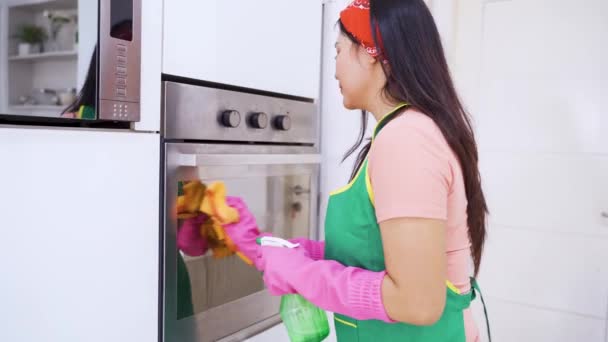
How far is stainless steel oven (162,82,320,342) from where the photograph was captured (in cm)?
102

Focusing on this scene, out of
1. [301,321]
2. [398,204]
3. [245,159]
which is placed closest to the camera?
[398,204]

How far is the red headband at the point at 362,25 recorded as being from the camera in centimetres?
81

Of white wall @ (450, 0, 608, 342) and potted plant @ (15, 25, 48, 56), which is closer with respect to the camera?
potted plant @ (15, 25, 48, 56)

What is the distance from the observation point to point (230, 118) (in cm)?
111

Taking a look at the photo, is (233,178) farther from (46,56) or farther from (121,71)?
(46,56)

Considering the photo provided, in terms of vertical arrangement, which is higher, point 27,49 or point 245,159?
point 27,49

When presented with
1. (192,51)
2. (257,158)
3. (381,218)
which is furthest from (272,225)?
(381,218)

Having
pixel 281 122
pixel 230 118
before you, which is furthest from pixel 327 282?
pixel 281 122

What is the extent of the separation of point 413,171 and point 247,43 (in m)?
0.63

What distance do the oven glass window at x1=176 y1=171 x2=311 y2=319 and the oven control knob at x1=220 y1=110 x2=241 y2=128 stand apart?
103 mm

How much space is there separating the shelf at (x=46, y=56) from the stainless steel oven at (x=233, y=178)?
0.72 feet

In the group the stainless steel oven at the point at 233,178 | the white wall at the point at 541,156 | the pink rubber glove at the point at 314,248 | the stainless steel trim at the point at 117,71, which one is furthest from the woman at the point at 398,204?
the white wall at the point at 541,156

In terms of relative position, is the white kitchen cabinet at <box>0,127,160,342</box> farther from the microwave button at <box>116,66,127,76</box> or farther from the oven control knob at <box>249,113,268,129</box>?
the oven control knob at <box>249,113,268,129</box>

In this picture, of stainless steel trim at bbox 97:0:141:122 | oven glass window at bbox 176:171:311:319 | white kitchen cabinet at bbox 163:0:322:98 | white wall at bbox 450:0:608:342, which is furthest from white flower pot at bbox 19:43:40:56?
white wall at bbox 450:0:608:342
